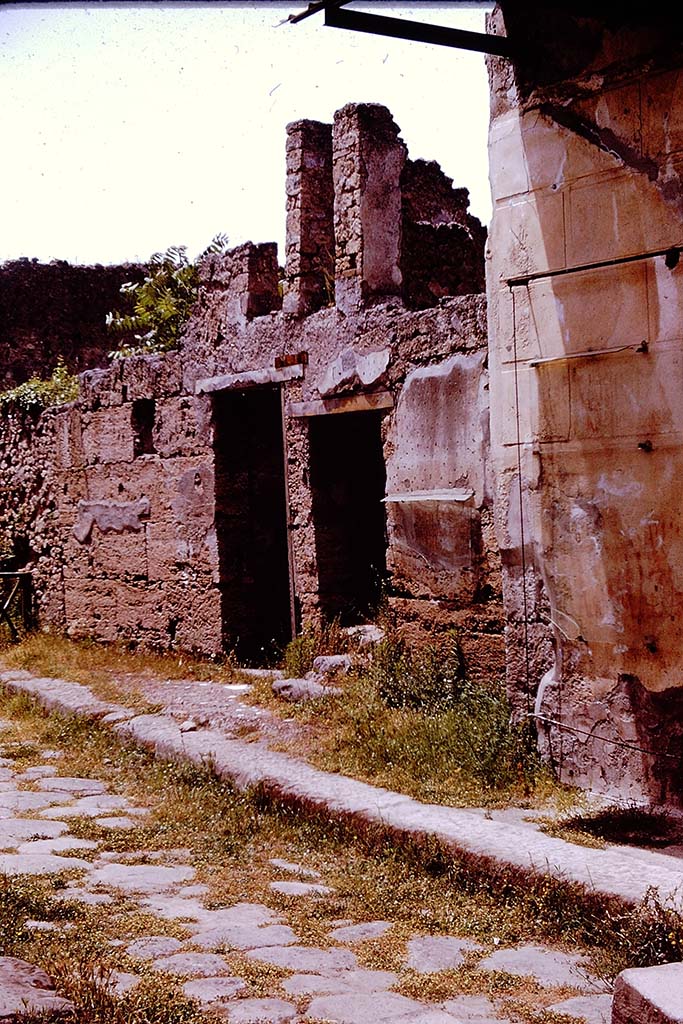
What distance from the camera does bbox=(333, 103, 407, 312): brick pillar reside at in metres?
8.39

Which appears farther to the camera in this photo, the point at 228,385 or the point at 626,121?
the point at 228,385

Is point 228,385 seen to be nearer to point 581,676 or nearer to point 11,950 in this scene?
point 581,676

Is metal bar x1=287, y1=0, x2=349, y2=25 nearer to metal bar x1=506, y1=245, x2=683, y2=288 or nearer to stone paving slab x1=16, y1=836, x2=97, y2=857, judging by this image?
metal bar x1=506, y1=245, x2=683, y2=288

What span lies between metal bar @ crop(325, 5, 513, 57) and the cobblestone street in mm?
3379

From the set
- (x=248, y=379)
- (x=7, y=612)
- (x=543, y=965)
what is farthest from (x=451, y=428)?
(x=7, y=612)

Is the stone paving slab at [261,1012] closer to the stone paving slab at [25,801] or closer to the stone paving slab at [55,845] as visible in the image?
the stone paving slab at [55,845]

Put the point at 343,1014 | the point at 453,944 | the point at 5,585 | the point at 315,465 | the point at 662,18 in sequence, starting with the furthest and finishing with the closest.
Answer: the point at 5,585
the point at 315,465
the point at 662,18
the point at 453,944
the point at 343,1014

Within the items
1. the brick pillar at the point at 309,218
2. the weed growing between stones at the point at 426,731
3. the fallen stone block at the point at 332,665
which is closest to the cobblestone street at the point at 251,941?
the weed growing between stones at the point at 426,731

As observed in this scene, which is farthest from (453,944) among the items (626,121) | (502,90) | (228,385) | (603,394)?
(228,385)

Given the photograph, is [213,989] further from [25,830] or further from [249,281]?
[249,281]

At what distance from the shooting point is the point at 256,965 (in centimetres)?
377

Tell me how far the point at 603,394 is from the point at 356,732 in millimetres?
2308

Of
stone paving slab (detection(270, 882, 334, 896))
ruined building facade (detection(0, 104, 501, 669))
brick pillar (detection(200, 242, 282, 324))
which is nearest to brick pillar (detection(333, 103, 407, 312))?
ruined building facade (detection(0, 104, 501, 669))

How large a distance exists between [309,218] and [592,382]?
426 centimetres
